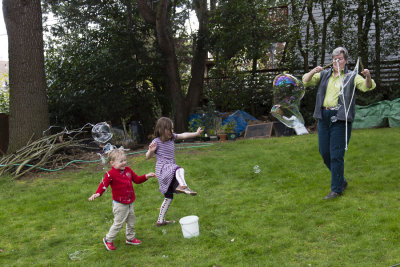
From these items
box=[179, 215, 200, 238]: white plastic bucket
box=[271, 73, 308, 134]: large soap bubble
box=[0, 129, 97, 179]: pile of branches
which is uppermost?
box=[271, 73, 308, 134]: large soap bubble

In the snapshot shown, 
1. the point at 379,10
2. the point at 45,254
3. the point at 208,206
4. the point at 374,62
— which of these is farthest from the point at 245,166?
the point at 379,10

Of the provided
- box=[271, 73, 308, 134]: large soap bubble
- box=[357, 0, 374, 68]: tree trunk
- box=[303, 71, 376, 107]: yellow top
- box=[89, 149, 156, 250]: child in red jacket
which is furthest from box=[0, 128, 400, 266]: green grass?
box=[357, 0, 374, 68]: tree trunk

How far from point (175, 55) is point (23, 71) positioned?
201 inches

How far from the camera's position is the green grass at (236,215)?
13.0 ft

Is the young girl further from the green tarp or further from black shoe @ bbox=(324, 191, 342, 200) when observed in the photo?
the green tarp

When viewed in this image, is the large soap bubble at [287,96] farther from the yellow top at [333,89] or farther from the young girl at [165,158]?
the young girl at [165,158]

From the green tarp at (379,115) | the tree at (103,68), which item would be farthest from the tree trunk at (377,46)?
the tree at (103,68)

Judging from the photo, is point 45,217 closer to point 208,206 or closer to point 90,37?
point 208,206

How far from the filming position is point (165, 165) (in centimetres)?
462

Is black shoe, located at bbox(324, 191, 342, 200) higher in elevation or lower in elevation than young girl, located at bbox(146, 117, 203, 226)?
lower

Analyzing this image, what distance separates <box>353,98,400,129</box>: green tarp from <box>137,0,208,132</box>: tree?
5290 mm

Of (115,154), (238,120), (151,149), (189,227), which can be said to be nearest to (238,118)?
(238,120)

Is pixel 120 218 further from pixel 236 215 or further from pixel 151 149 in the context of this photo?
pixel 236 215

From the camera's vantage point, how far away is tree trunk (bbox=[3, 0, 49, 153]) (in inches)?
362
